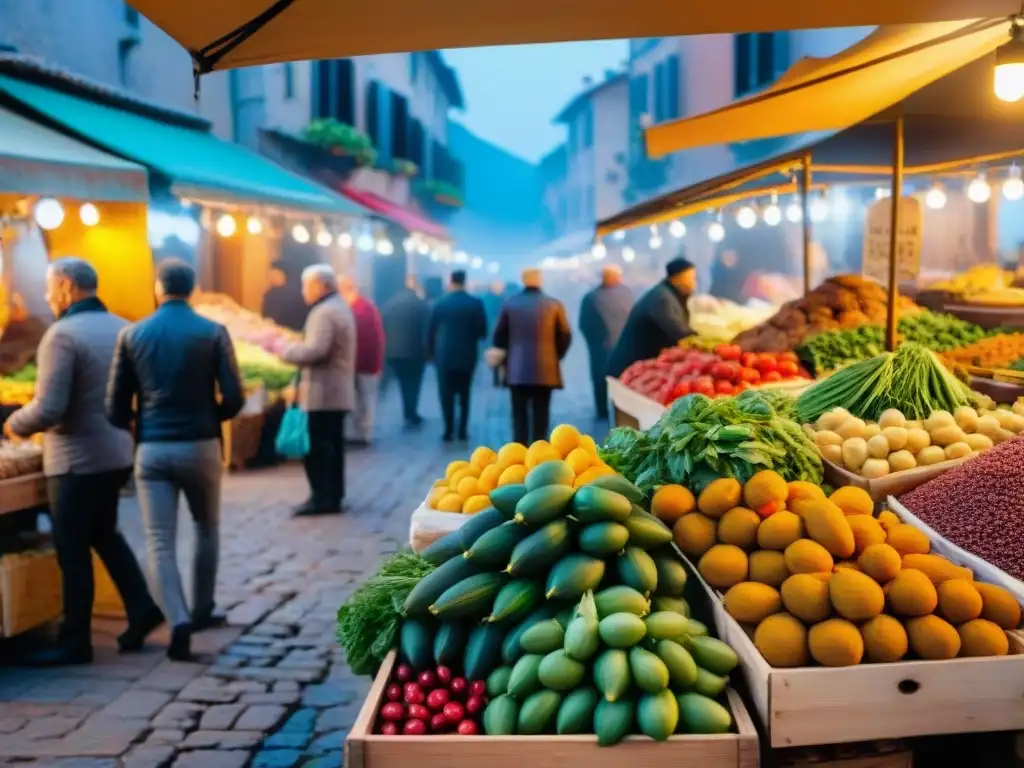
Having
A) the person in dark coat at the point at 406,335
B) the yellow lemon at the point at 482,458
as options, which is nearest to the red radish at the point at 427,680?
the yellow lemon at the point at 482,458

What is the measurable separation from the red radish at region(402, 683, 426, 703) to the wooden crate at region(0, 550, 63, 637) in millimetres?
3631

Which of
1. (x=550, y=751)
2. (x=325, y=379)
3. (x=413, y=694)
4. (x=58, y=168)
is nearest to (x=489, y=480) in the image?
(x=413, y=694)

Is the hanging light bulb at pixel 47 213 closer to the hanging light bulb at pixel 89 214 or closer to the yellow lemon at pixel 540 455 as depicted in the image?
the hanging light bulb at pixel 89 214

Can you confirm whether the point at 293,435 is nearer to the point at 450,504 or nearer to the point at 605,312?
the point at 605,312

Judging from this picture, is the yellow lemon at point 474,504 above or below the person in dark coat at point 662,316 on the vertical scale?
below

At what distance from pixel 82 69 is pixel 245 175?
2.08 metres

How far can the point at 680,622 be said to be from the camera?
3.00m

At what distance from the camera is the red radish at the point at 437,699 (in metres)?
3.02

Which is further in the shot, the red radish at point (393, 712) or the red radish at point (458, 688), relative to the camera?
the red radish at point (458, 688)

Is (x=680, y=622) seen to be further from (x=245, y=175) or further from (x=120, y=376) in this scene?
(x=245, y=175)

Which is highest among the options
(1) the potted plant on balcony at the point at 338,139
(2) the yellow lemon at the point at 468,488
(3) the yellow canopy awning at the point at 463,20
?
(1) the potted plant on balcony at the point at 338,139

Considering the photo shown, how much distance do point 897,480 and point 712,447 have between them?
983mm

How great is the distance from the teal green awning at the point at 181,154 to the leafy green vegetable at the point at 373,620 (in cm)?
642

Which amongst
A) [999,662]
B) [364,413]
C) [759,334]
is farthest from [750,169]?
[364,413]
